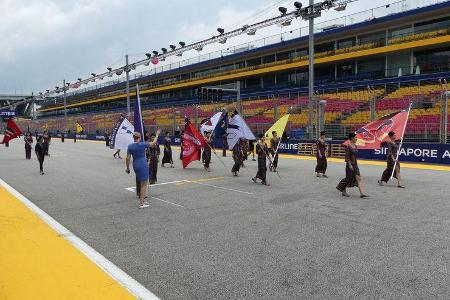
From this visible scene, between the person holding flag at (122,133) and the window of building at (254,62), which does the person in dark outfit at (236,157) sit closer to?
the person holding flag at (122,133)

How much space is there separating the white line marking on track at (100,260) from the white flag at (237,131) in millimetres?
7253

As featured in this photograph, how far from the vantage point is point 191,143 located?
15.6 metres

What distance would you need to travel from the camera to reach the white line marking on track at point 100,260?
4.28 metres

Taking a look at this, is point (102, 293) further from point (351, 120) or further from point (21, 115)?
point (21, 115)

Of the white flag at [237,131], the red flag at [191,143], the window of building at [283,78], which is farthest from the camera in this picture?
the window of building at [283,78]

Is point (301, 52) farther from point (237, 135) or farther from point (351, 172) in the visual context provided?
point (351, 172)

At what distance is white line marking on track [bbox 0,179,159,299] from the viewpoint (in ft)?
14.0

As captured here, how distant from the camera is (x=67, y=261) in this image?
5.27 meters

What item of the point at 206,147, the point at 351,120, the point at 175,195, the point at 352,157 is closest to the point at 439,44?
the point at 351,120

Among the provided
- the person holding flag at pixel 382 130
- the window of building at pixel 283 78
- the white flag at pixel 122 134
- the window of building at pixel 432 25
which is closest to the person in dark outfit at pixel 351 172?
the person holding flag at pixel 382 130

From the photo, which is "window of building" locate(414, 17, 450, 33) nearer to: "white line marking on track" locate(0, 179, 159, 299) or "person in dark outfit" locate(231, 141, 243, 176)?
"person in dark outfit" locate(231, 141, 243, 176)

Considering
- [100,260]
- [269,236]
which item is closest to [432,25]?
[269,236]

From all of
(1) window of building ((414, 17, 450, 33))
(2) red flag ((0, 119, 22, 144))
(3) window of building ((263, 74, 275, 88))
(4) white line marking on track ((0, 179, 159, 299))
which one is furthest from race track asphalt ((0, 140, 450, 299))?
(3) window of building ((263, 74, 275, 88))

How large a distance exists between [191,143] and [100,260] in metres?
10.5
